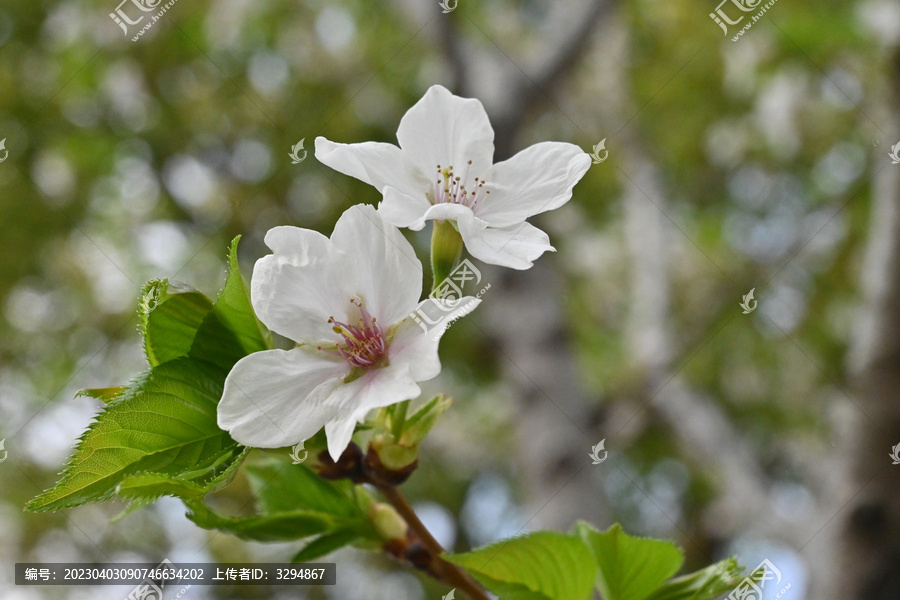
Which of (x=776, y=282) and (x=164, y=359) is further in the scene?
(x=776, y=282)

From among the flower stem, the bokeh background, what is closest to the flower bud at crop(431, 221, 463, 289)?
the flower stem

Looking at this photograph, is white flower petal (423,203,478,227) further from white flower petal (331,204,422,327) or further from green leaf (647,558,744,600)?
green leaf (647,558,744,600)

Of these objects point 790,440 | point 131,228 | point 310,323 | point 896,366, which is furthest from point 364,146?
point 790,440

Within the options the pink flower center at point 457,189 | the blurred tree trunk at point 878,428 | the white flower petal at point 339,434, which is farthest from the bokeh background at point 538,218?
the white flower petal at point 339,434

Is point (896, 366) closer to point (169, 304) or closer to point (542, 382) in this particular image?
point (542, 382)

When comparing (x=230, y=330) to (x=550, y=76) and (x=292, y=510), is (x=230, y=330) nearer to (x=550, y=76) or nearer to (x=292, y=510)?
(x=292, y=510)

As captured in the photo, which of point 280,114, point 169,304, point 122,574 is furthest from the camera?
point 280,114
